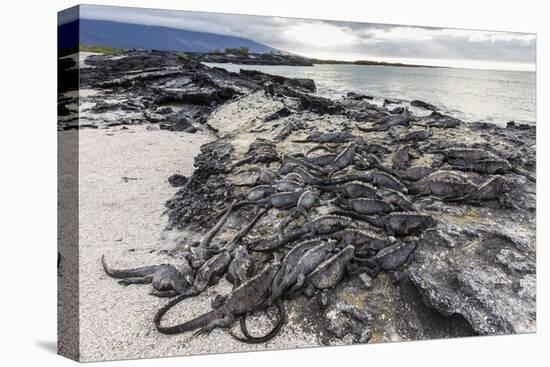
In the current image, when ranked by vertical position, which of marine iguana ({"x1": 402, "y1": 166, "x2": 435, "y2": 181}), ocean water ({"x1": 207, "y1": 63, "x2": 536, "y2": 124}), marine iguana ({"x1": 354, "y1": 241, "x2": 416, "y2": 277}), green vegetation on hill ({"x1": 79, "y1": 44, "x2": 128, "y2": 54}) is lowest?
marine iguana ({"x1": 354, "y1": 241, "x2": 416, "y2": 277})

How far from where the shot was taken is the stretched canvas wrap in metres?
6.55

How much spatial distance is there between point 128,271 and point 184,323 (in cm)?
86

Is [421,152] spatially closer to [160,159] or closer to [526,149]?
[526,149]

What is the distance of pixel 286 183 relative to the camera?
7.33 meters

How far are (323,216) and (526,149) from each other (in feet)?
11.1

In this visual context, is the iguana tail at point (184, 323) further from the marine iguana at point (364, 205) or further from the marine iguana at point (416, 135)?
the marine iguana at point (416, 135)

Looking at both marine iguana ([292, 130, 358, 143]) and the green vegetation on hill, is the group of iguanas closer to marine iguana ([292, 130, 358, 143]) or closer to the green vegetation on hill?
marine iguana ([292, 130, 358, 143])

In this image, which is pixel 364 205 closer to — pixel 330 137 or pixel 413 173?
pixel 413 173

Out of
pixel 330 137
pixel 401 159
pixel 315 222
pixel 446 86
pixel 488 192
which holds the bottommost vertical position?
pixel 315 222

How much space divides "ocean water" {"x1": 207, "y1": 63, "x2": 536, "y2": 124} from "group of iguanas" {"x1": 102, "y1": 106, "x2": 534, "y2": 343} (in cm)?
52

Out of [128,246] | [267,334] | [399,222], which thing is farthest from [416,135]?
[128,246]

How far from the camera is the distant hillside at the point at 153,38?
6.54 meters

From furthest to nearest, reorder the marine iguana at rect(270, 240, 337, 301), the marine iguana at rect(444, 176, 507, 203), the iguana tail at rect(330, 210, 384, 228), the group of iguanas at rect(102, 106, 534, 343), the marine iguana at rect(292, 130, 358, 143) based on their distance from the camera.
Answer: the marine iguana at rect(444, 176, 507, 203) < the marine iguana at rect(292, 130, 358, 143) < the iguana tail at rect(330, 210, 384, 228) < the marine iguana at rect(270, 240, 337, 301) < the group of iguanas at rect(102, 106, 534, 343)

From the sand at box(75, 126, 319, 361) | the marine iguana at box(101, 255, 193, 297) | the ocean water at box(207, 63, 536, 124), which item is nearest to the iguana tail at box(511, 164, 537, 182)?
the ocean water at box(207, 63, 536, 124)
